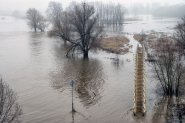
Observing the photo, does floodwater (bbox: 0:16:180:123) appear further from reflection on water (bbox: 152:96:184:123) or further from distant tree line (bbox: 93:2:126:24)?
distant tree line (bbox: 93:2:126:24)

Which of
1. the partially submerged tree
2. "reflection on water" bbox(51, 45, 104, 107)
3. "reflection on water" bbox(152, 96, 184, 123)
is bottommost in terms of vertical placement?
"reflection on water" bbox(152, 96, 184, 123)

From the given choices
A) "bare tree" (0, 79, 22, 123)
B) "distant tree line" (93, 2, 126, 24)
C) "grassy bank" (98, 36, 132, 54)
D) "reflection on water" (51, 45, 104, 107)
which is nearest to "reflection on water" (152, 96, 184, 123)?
"reflection on water" (51, 45, 104, 107)

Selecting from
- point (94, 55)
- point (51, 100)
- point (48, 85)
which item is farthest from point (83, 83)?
point (94, 55)

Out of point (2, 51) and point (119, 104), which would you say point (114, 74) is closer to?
point (119, 104)

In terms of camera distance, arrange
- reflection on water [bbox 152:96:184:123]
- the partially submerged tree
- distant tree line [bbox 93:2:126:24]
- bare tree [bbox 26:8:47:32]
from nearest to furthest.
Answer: reflection on water [bbox 152:96:184:123] < the partially submerged tree < bare tree [bbox 26:8:47:32] < distant tree line [bbox 93:2:126:24]

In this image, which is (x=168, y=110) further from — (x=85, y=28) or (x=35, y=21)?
(x=35, y=21)

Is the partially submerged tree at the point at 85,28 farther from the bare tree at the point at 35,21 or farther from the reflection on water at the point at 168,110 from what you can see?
the bare tree at the point at 35,21

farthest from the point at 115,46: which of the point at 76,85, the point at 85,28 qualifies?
the point at 76,85
